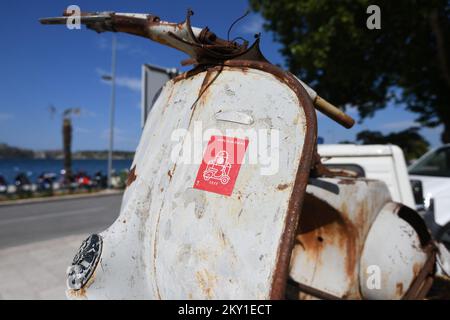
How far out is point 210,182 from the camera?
51.8 inches

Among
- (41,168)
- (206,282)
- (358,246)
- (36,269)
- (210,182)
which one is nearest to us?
(206,282)

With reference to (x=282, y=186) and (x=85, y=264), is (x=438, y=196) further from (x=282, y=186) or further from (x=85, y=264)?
(x=85, y=264)

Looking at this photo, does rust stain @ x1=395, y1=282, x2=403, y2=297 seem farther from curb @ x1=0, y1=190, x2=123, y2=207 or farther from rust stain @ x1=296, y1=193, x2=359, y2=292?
curb @ x1=0, y1=190, x2=123, y2=207

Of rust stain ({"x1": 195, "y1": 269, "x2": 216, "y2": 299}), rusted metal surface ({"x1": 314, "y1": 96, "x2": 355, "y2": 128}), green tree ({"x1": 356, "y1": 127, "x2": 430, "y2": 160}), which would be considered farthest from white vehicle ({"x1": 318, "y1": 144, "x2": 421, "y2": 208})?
green tree ({"x1": 356, "y1": 127, "x2": 430, "y2": 160})

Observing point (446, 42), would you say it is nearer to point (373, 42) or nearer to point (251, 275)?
point (373, 42)

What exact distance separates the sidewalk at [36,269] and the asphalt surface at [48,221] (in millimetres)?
1013

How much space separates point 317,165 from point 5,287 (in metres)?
4.22

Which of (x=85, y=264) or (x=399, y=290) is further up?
(x=85, y=264)

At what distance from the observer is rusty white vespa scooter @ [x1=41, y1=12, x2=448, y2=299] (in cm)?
117

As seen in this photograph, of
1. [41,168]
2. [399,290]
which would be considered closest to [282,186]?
[399,290]

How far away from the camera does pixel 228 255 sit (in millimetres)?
1175

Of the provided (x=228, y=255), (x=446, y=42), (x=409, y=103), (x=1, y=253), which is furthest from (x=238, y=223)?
(x=409, y=103)

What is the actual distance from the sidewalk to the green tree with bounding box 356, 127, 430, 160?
12.5 meters

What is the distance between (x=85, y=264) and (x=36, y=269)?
4358mm
